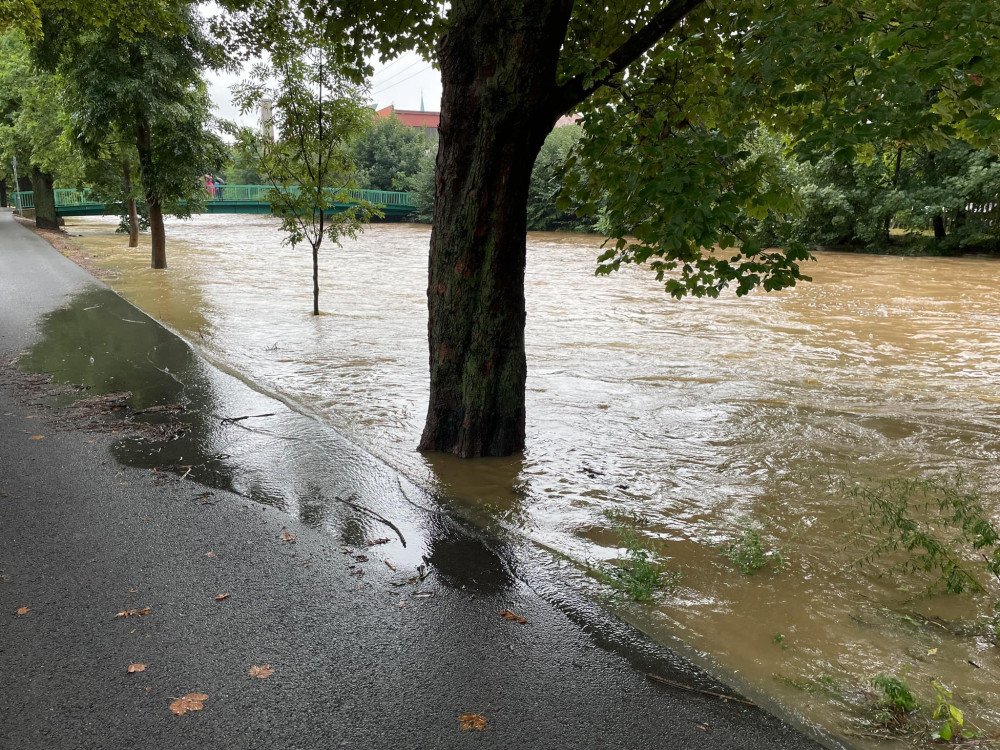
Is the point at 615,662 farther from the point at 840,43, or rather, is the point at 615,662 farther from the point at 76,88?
the point at 76,88

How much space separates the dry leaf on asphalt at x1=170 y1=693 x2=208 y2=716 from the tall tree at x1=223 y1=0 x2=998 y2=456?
134 inches

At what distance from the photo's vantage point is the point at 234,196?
52062 millimetres

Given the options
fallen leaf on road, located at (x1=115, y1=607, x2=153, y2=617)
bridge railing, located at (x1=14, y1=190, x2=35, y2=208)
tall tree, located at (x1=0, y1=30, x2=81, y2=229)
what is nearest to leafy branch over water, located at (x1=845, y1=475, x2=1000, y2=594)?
fallen leaf on road, located at (x1=115, y1=607, x2=153, y2=617)

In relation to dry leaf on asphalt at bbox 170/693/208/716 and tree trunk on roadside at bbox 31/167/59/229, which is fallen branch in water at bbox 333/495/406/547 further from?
tree trunk on roadside at bbox 31/167/59/229

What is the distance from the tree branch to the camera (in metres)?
4.87

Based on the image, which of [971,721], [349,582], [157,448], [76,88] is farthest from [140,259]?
[971,721]

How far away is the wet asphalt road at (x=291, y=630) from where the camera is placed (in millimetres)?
2809

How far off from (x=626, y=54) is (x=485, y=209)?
1536mm

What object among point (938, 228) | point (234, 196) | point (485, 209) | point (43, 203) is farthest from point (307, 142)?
point (234, 196)

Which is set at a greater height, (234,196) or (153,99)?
(153,99)

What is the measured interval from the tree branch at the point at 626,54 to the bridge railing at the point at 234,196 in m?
30.3

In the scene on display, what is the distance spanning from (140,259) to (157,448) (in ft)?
68.3

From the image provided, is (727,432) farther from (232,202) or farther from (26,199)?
(232,202)

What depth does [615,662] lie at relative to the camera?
3275 millimetres
